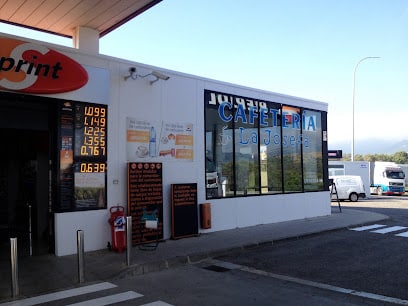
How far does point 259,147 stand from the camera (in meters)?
14.1

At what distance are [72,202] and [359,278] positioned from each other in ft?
20.0

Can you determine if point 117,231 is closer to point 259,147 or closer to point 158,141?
point 158,141

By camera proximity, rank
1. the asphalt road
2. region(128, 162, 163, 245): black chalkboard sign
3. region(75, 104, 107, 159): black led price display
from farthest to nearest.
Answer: region(128, 162, 163, 245): black chalkboard sign → region(75, 104, 107, 159): black led price display → the asphalt road

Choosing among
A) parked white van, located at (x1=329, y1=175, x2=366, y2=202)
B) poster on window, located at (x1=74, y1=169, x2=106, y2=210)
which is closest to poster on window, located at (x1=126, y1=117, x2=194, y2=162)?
poster on window, located at (x1=74, y1=169, x2=106, y2=210)

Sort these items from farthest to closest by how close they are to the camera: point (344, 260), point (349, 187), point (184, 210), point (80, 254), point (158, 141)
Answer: point (349, 187) < point (184, 210) < point (158, 141) < point (344, 260) < point (80, 254)

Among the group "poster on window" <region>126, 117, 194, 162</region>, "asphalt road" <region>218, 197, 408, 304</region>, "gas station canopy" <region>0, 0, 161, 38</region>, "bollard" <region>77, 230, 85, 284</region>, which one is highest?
"gas station canopy" <region>0, 0, 161, 38</region>

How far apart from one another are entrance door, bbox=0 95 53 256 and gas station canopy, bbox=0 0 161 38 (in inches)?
104

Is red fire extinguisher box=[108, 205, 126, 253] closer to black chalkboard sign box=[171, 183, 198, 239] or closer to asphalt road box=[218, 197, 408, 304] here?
black chalkboard sign box=[171, 183, 198, 239]

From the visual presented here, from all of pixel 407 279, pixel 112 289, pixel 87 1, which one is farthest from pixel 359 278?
pixel 87 1

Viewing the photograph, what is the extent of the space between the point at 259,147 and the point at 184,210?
4061 millimetres

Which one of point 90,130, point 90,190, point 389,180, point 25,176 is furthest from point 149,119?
point 389,180

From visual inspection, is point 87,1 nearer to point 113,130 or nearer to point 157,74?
point 157,74

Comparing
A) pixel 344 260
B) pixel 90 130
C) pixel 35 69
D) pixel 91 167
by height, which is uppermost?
pixel 35 69

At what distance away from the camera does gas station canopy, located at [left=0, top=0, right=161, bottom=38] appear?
1096cm
